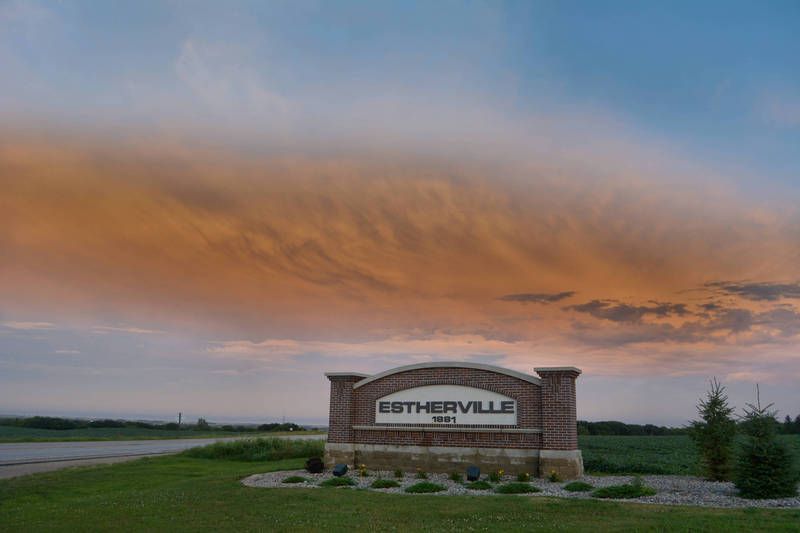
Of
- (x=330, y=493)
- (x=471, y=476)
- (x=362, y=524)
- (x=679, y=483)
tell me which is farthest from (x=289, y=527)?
(x=679, y=483)

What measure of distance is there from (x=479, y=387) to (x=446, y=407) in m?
1.48

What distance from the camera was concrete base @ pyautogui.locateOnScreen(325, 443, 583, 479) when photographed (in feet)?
69.7

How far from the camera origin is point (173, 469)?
90.1ft

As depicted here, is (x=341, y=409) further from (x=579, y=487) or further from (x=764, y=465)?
(x=764, y=465)

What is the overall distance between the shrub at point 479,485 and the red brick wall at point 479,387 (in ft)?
8.74

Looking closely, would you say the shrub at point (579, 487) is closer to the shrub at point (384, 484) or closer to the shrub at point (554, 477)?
the shrub at point (554, 477)

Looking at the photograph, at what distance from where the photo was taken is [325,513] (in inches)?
567

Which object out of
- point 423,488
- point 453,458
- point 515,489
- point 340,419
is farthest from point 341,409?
point 515,489

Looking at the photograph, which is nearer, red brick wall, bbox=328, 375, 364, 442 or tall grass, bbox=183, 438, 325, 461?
red brick wall, bbox=328, 375, 364, 442

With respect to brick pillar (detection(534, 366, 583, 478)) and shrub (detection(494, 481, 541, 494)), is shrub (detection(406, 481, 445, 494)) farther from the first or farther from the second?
brick pillar (detection(534, 366, 583, 478))

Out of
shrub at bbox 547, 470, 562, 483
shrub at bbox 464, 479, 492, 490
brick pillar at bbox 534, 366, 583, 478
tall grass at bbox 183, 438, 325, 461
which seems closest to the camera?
shrub at bbox 464, 479, 492, 490

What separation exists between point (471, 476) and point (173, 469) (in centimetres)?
1384

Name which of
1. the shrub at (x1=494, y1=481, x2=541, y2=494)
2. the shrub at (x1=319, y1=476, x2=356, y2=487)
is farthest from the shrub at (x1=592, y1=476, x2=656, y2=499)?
the shrub at (x1=319, y1=476, x2=356, y2=487)

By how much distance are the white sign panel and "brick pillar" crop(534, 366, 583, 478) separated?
4.08 ft
